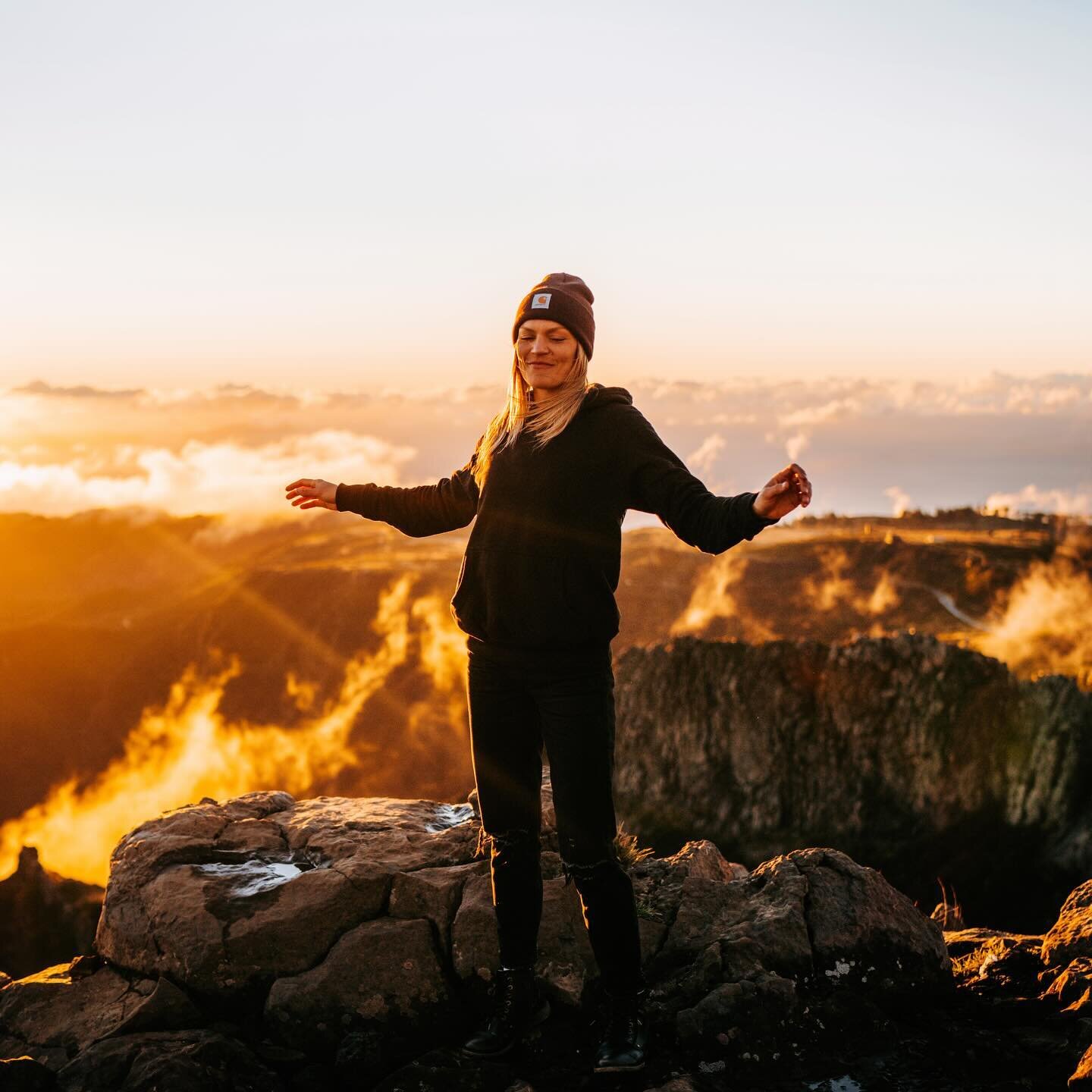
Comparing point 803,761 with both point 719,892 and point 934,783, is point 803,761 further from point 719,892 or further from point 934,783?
point 719,892

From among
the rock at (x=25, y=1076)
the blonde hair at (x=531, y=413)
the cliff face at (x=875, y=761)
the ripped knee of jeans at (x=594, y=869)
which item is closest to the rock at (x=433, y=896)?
the ripped knee of jeans at (x=594, y=869)

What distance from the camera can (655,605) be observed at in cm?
4284

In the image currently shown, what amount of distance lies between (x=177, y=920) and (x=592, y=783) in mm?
2591

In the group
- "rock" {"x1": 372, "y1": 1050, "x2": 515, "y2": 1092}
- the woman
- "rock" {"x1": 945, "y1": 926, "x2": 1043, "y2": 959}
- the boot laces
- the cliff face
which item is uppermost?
the woman

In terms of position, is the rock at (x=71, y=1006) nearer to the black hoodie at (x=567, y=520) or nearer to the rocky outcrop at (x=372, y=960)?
the rocky outcrop at (x=372, y=960)

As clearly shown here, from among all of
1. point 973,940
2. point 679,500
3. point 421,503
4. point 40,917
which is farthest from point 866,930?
point 40,917

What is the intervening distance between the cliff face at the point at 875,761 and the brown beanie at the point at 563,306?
12129 millimetres

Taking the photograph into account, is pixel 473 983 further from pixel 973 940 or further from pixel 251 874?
pixel 973 940

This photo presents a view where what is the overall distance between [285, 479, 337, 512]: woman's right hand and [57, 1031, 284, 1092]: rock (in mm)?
2579

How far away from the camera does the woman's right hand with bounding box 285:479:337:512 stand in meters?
5.55

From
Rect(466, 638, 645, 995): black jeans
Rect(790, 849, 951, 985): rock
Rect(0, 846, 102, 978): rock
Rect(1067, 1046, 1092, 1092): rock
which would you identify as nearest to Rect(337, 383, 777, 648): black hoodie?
Rect(466, 638, 645, 995): black jeans

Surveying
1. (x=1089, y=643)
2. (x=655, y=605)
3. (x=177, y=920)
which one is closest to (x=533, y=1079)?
(x=177, y=920)

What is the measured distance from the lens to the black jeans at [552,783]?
15.2 feet

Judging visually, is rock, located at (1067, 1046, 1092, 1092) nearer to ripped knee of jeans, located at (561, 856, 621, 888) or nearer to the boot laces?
the boot laces
